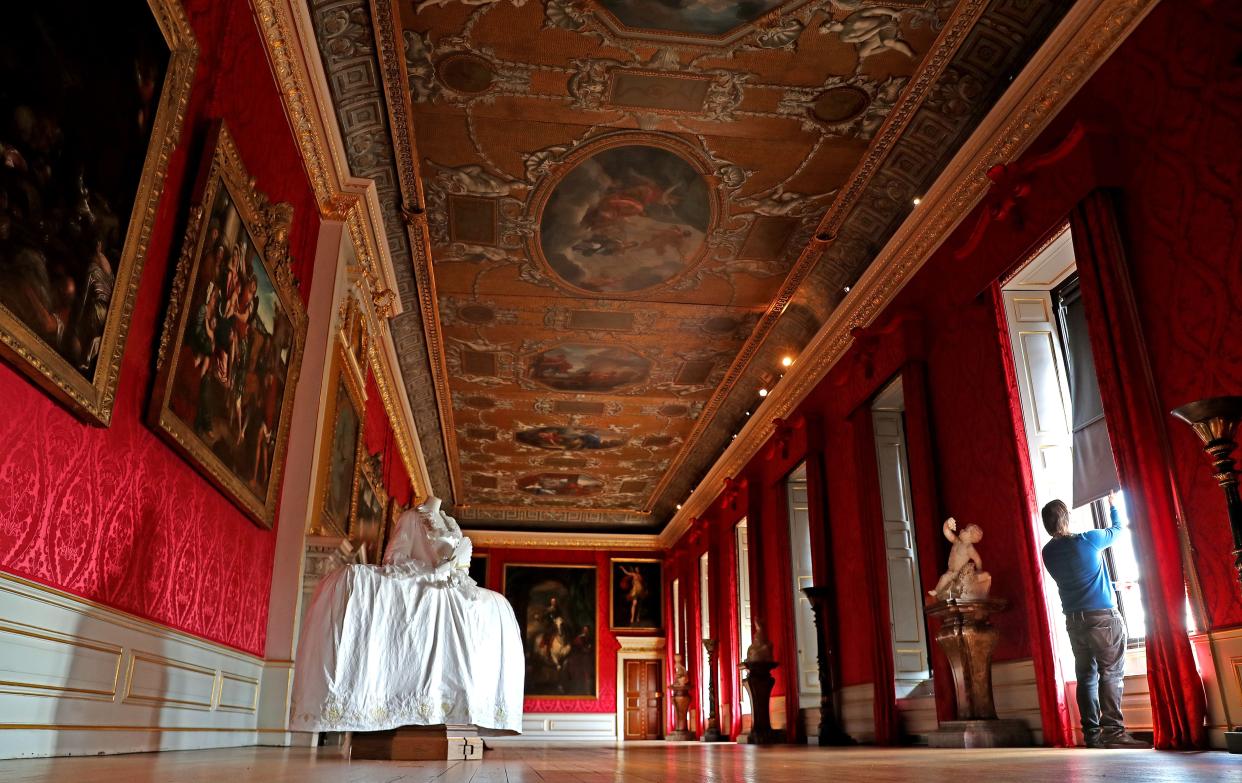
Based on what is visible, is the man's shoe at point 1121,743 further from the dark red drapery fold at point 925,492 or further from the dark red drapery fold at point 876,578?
the dark red drapery fold at point 876,578

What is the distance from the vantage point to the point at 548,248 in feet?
34.1

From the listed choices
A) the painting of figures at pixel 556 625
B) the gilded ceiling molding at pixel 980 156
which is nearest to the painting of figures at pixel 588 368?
the gilded ceiling molding at pixel 980 156

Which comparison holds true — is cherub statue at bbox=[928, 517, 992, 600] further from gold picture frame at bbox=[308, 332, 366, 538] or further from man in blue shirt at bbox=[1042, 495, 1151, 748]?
gold picture frame at bbox=[308, 332, 366, 538]

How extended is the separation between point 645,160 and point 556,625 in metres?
15.8

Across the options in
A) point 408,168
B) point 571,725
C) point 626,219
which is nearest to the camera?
point 408,168

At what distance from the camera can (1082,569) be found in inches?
233

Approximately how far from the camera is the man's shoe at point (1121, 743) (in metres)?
5.53

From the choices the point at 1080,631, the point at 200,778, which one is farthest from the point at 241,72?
the point at 1080,631

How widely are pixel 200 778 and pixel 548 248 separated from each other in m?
8.38

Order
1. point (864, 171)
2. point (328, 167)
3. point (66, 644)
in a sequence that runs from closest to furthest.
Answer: point (66, 644), point (328, 167), point (864, 171)

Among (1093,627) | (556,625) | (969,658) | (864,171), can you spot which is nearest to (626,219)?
(864,171)

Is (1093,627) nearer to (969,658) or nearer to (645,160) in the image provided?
(969,658)

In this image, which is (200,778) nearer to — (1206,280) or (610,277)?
(1206,280)

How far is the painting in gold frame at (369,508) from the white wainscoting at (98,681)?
407cm
